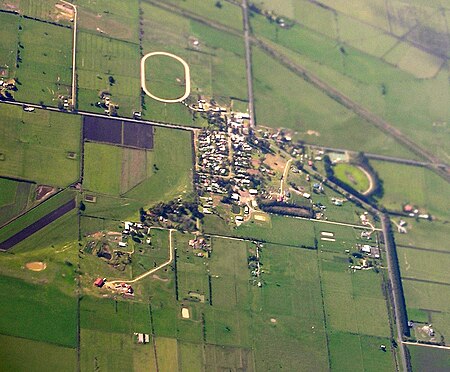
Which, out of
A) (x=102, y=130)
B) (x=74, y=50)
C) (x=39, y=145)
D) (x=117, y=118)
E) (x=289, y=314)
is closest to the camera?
(x=289, y=314)

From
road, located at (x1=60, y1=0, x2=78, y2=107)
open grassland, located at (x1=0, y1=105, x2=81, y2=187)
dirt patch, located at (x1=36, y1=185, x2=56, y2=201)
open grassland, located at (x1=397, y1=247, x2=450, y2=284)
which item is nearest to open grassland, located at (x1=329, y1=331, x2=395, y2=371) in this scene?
open grassland, located at (x1=397, y1=247, x2=450, y2=284)

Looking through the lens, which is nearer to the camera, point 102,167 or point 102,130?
point 102,167

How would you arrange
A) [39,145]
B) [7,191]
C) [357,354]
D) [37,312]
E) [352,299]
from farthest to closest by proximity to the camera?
1. [352,299]
2. [39,145]
3. [357,354]
4. [7,191]
5. [37,312]

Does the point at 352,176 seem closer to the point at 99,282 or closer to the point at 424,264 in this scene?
the point at 424,264

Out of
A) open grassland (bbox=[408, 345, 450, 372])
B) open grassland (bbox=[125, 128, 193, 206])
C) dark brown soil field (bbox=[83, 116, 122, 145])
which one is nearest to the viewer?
open grassland (bbox=[408, 345, 450, 372])

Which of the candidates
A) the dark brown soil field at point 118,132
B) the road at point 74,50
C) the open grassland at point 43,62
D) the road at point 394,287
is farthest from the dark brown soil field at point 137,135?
the road at point 394,287

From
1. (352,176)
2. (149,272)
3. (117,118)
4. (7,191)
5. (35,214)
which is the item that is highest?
(117,118)

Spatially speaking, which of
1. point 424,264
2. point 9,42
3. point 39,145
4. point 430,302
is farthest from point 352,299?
point 9,42

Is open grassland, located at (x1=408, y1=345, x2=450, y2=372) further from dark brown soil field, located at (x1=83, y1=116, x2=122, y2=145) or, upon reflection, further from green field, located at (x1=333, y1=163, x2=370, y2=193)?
dark brown soil field, located at (x1=83, y1=116, x2=122, y2=145)
